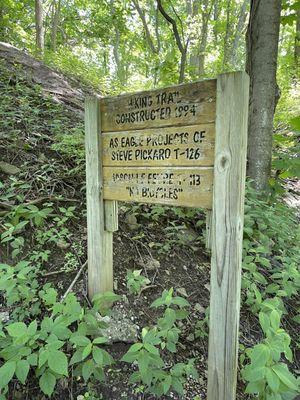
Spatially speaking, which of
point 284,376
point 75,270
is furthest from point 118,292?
point 284,376

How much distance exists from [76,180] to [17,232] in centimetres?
113

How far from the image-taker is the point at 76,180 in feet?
12.0

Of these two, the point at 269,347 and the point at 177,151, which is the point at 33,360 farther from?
the point at 177,151

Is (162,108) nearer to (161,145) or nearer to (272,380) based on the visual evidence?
(161,145)

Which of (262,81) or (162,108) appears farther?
(262,81)

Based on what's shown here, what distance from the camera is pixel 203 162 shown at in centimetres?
168

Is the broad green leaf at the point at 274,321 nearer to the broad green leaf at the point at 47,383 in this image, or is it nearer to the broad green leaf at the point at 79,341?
the broad green leaf at the point at 79,341

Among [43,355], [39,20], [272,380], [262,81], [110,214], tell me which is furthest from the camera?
[39,20]

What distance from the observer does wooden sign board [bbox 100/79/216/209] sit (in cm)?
167

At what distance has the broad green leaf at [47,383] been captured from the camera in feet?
5.03

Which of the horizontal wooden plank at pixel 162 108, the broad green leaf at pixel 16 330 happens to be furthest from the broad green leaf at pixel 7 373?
the horizontal wooden plank at pixel 162 108

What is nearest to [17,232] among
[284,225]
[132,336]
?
[132,336]

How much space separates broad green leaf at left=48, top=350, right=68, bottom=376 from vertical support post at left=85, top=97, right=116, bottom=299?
34.7 inches

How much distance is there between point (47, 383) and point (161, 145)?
1540 mm
